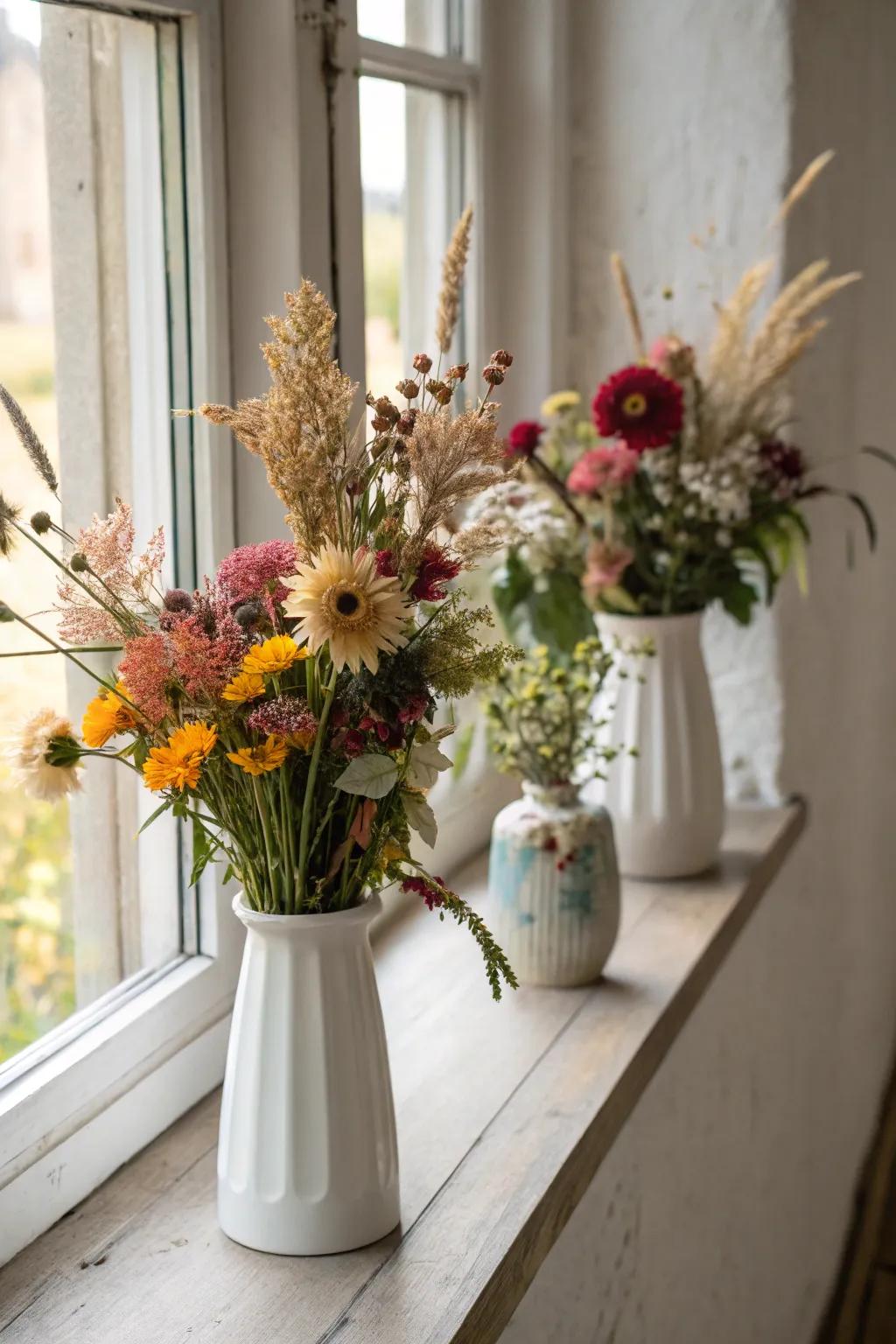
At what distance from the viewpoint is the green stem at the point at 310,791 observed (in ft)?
2.77

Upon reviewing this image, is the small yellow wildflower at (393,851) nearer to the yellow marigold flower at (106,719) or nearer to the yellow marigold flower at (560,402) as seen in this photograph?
the yellow marigold flower at (106,719)

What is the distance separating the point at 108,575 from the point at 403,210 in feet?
3.01

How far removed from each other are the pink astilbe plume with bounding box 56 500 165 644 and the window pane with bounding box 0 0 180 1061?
8.2 inches

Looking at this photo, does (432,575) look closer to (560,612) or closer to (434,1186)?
(434,1186)

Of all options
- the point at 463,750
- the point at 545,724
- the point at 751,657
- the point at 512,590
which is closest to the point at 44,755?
the point at 545,724

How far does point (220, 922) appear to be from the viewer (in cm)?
122

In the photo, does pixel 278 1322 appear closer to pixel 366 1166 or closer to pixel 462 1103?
pixel 366 1166

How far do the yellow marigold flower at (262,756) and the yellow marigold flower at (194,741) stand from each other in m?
0.02

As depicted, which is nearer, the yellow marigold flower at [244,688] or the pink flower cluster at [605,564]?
the yellow marigold flower at [244,688]

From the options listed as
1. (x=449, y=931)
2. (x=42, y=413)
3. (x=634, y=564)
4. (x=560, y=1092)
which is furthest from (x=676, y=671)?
(x=42, y=413)

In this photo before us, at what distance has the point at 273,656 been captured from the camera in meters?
0.81

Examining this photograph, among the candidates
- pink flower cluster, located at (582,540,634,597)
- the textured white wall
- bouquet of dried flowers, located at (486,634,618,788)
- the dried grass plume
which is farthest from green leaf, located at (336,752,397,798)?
pink flower cluster, located at (582,540,634,597)

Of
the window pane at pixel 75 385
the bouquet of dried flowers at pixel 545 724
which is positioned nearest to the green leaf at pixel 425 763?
the window pane at pixel 75 385

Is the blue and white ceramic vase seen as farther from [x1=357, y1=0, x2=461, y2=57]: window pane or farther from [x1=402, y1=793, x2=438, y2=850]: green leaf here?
[x1=357, y1=0, x2=461, y2=57]: window pane
